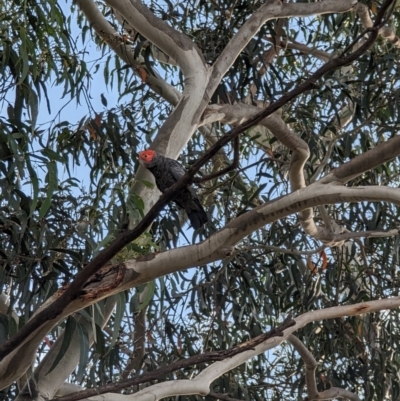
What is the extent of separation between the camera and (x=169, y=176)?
8.24 feet

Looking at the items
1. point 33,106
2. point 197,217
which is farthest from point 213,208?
point 33,106

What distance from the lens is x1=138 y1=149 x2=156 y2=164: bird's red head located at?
95.6 inches

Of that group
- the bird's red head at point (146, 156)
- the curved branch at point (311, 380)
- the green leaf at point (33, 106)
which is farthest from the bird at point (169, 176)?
the curved branch at point (311, 380)

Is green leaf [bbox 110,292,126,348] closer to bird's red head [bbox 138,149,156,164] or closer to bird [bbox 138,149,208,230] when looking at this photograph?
bird [bbox 138,149,208,230]

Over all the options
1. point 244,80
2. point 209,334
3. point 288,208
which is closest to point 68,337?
point 288,208

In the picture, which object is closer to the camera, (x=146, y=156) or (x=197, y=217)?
(x=146, y=156)

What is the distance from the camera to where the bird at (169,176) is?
244 cm

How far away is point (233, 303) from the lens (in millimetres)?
2893

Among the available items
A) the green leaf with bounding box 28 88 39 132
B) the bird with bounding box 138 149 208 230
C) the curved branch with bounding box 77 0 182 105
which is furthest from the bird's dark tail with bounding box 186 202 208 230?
the green leaf with bounding box 28 88 39 132

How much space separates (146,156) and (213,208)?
3.08 feet

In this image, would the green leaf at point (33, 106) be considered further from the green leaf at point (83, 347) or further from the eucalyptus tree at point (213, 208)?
the green leaf at point (83, 347)

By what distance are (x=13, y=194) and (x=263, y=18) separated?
3.62 ft

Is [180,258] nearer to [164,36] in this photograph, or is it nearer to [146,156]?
[146,156]

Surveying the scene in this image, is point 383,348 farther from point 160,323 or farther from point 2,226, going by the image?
point 2,226
